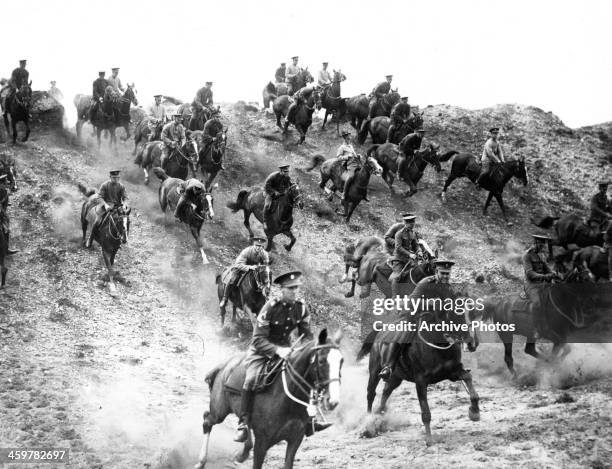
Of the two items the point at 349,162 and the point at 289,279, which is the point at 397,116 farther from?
the point at 289,279

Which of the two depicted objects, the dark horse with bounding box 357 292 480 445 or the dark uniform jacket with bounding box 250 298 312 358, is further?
the dark horse with bounding box 357 292 480 445

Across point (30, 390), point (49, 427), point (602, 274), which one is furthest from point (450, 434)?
point (602, 274)

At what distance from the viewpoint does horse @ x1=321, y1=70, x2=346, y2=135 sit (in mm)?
32094

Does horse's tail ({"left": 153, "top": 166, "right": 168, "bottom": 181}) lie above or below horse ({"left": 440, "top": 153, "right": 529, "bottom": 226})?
below

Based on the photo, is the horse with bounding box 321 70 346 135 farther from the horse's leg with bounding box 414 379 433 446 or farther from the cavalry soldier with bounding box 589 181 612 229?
the horse's leg with bounding box 414 379 433 446

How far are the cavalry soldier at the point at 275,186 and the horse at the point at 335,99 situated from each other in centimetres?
1024

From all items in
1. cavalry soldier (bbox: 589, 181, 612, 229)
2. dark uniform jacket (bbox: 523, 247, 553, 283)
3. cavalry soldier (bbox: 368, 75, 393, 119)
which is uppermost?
cavalry soldier (bbox: 368, 75, 393, 119)

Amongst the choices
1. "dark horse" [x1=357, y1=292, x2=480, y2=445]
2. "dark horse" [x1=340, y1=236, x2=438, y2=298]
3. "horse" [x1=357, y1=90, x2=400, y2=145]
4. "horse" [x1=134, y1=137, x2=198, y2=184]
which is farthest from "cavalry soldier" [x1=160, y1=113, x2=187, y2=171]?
"dark horse" [x1=357, y1=292, x2=480, y2=445]

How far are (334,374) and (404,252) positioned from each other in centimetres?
811

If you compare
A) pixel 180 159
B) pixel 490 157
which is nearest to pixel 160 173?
pixel 180 159

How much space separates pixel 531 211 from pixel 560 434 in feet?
61.2

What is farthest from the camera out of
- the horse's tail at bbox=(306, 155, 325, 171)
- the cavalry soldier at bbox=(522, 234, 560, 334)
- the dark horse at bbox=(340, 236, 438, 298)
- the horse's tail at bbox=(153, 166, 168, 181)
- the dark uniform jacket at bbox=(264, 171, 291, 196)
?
the horse's tail at bbox=(306, 155, 325, 171)

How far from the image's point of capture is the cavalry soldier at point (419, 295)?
40.5 ft

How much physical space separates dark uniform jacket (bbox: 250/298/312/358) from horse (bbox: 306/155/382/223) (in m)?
14.5
